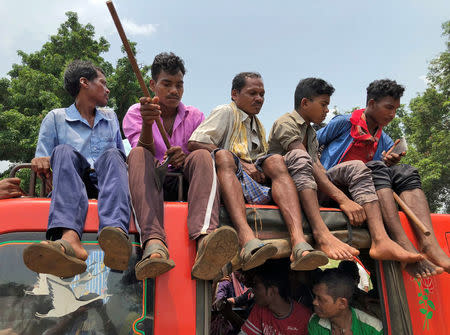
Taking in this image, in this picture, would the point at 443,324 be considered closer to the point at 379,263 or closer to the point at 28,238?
the point at 379,263

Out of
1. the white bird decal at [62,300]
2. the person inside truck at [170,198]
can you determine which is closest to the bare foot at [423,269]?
the person inside truck at [170,198]

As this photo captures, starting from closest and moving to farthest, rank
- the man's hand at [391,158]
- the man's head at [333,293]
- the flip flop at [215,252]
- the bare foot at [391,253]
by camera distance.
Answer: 1. the flip flop at [215,252]
2. the bare foot at [391,253]
3. the man's head at [333,293]
4. the man's hand at [391,158]

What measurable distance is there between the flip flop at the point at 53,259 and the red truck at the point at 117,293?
0.12m

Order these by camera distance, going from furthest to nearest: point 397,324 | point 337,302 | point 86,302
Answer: point 337,302
point 397,324
point 86,302

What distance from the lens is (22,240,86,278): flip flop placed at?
5.72ft

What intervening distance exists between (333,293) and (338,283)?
0.09m

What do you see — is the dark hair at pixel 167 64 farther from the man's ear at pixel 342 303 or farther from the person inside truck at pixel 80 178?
the man's ear at pixel 342 303

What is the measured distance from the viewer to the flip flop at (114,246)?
1906mm

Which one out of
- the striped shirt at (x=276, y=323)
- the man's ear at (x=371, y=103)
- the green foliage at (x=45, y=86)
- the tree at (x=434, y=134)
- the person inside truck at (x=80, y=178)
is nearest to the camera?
the person inside truck at (x=80, y=178)

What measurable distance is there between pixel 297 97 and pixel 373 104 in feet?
2.45

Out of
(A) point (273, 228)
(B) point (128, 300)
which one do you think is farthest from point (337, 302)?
(B) point (128, 300)

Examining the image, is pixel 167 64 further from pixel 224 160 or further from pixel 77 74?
pixel 224 160

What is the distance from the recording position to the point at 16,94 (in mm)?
12430

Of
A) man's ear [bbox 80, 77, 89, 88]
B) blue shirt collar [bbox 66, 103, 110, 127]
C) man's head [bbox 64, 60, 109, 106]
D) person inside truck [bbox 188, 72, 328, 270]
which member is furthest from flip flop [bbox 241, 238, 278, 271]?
man's ear [bbox 80, 77, 89, 88]
